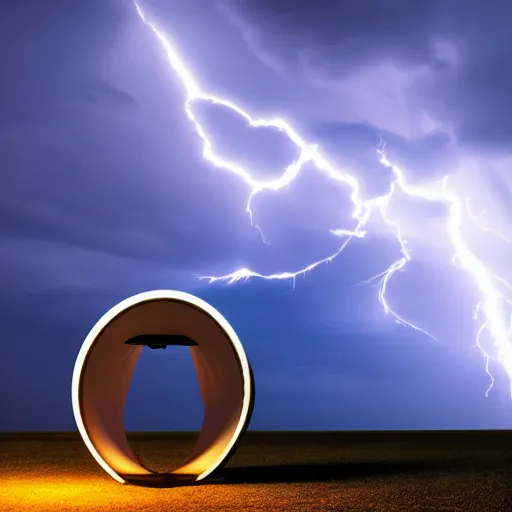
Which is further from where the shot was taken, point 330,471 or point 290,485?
point 330,471

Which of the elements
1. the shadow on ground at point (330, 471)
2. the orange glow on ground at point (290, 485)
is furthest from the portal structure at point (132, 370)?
the shadow on ground at point (330, 471)

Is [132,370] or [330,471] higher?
[132,370]

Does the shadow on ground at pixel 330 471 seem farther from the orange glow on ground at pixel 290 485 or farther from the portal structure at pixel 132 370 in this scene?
the portal structure at pixel 132 370

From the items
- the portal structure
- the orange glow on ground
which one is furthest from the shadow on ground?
the portal structure

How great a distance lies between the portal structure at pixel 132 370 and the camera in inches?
403

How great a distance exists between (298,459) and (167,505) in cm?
718

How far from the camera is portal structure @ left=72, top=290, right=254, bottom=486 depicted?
10.2 meters

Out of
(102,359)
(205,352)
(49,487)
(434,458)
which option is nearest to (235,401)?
(205,352)

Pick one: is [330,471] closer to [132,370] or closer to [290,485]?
[290,485]

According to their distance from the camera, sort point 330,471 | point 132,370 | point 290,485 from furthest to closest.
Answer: point 132,370 < point 330,471 < point 290,485

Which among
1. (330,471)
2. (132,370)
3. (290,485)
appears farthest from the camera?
(132,370)

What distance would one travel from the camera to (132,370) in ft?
45.5

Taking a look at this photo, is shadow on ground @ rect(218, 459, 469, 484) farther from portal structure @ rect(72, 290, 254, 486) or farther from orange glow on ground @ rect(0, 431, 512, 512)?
portal structure @ rect(72, 290, 254, 486)

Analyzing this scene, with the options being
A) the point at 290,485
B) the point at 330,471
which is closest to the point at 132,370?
the point at 330,471
